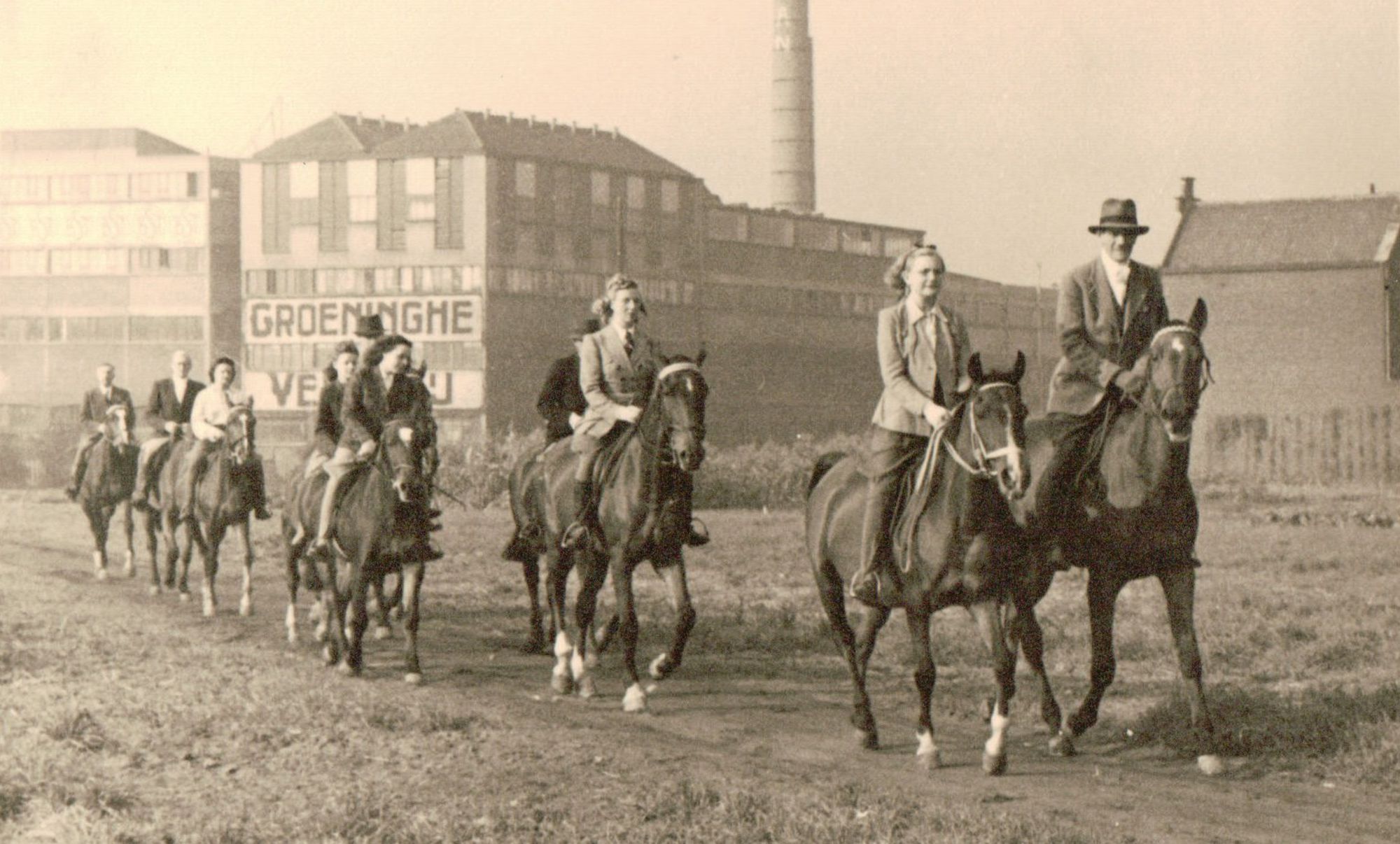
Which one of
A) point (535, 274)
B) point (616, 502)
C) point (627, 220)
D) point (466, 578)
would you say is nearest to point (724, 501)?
point (466, 578)

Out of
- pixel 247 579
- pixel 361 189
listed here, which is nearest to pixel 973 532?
pixel 247 579

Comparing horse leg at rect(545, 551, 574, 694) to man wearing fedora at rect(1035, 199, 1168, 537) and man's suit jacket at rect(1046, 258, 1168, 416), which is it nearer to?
man wearing fedora at rect(1035, 199, 1168, 537)

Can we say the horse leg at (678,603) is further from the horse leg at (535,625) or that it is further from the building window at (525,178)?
the building window at (525,178)

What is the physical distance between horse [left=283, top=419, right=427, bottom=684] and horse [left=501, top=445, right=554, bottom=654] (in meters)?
1.07

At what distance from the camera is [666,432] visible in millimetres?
10797

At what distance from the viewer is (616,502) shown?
11.4 metres

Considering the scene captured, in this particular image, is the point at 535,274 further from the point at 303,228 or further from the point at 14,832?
the point at 14,832

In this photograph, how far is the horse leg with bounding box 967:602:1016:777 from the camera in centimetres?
866

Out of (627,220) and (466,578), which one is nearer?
(466,578)

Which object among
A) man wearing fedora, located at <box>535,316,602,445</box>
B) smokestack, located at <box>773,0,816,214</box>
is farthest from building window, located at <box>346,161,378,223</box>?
man wearing fedora, located at <box>535,316,602,445</box>

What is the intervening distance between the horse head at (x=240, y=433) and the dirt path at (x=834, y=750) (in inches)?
85.0

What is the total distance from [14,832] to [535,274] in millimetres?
65219

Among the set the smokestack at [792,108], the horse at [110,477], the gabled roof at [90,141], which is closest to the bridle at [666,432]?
the horse at [110,477]

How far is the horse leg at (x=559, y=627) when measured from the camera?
11719 mm
